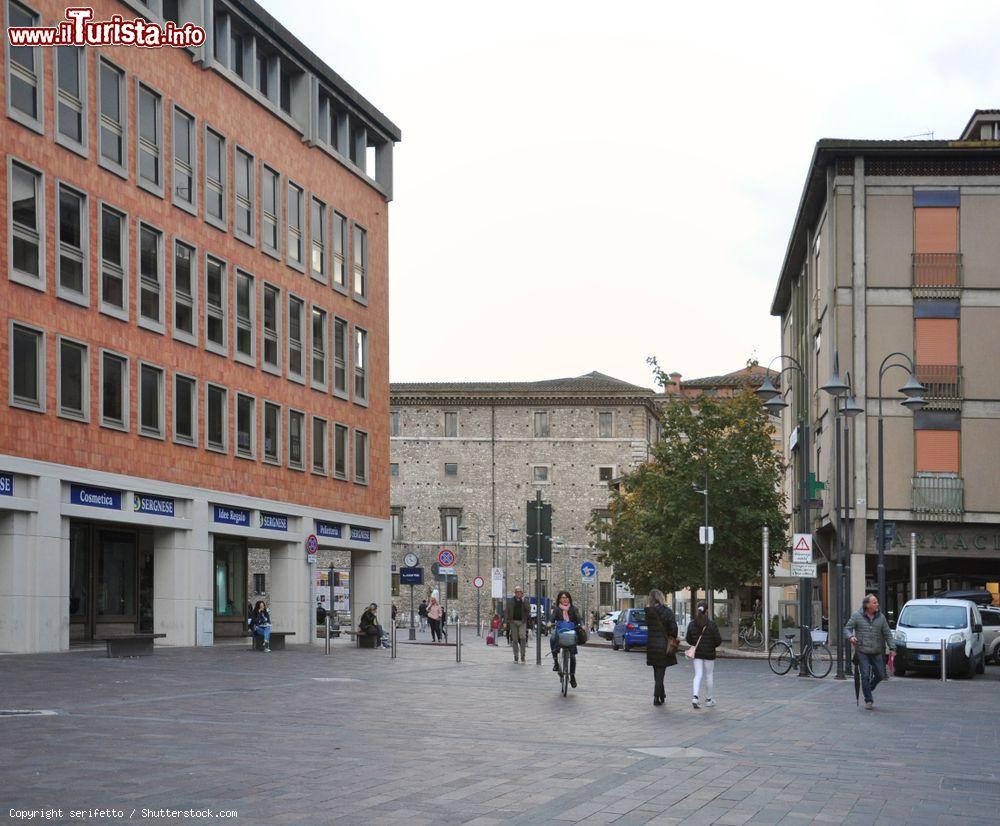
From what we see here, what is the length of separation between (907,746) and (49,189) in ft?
84.6

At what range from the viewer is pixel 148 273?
40219 millimetres

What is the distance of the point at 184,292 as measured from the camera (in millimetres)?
42094

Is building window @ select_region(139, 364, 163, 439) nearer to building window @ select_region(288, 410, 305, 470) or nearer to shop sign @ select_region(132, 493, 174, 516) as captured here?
shop sign @ select_region(132, 493, 174, 516)

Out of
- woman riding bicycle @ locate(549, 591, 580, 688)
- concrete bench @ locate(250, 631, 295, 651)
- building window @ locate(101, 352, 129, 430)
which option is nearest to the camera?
woman riding bicycle @ locate(549, 591, 580, 688)

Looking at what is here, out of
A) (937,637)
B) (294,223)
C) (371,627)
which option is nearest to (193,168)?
(294,223)

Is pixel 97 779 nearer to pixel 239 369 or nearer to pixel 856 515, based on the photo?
pixel 239 369

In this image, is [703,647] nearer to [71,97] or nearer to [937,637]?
[937,637]

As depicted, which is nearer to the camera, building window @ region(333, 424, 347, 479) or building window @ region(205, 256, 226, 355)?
building window @ region(205, 256, 226, 355)

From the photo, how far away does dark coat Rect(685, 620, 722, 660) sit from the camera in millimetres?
21422

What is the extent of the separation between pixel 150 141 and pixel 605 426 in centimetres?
7349

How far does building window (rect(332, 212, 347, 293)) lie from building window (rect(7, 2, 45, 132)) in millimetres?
18596

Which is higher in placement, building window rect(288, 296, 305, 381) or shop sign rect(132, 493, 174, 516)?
building window rect(288, 296, 305, 381)

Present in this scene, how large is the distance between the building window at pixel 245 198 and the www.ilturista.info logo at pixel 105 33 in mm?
4650

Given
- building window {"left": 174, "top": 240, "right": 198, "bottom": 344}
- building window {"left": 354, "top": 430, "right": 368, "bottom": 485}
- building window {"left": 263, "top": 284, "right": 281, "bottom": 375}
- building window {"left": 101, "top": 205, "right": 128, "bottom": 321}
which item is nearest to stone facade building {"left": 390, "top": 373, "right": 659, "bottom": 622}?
building window {"left": 354, "top": 430, "right": 368, "bottom": 485}
